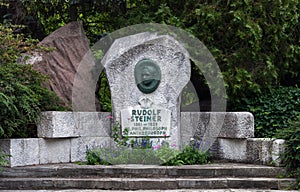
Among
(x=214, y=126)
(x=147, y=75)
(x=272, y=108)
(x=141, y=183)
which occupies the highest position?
(x=147, y=75)

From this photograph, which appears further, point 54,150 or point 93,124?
point 93,124

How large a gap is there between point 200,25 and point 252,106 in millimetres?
2020

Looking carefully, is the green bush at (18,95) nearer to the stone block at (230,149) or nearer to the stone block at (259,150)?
the stone block at (230,149)

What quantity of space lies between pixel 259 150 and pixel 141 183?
2231mm

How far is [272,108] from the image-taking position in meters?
9.38

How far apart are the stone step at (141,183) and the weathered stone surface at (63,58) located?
8.06 feet

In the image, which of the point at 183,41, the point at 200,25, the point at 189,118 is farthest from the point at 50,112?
the point at 200,25

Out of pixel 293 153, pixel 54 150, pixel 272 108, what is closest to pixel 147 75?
pixel 54 150

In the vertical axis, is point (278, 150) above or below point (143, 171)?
above

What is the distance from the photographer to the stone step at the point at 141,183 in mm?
6617

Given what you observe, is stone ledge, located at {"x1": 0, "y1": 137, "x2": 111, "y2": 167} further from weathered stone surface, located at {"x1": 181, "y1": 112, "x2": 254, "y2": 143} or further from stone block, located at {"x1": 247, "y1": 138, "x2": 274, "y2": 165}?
stone block, located at {"x1": 247, "y1": 138, "x2": 274, "y2": 165}

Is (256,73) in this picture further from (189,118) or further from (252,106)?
(189,118)

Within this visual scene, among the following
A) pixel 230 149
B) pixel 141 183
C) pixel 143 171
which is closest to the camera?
pixel 141 183

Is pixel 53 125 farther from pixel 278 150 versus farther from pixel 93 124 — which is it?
pixel 278 150
